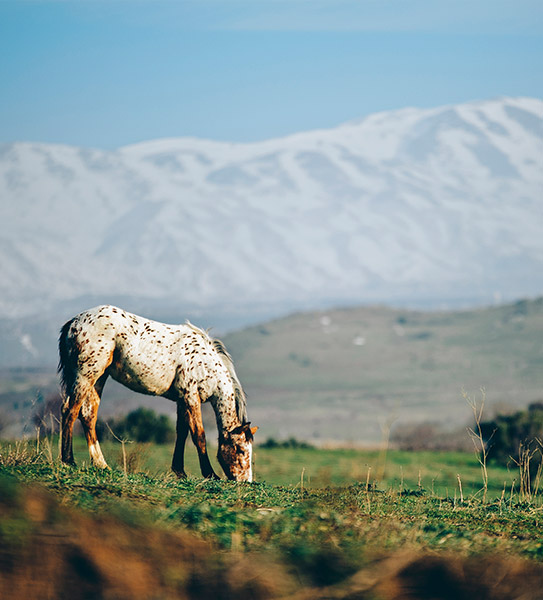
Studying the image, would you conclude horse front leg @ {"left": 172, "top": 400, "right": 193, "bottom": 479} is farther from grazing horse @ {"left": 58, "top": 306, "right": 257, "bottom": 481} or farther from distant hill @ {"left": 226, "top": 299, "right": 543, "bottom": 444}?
distant hill @ {"left": 226, "top": 299, "right": 543, "bottom": 444}

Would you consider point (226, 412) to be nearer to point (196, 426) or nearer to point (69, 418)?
point (196, 426)

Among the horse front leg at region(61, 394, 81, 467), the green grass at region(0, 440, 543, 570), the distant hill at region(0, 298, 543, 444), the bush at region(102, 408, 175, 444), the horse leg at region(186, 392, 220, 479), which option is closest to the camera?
the green grass at region(0, 440, 543, 570)

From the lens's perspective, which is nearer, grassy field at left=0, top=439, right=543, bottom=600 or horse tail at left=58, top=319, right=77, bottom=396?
grassy field at left=0, top=439, right=543, bottom=600

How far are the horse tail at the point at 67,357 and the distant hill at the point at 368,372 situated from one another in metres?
104

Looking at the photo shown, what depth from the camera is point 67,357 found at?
43.6 feet

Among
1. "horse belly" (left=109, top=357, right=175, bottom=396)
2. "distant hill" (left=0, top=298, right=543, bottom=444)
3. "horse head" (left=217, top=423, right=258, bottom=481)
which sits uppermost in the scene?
"horse belly" (left=109, top=357, right=175, bottom=396)

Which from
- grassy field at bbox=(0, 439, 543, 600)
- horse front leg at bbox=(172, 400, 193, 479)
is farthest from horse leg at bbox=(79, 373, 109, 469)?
horse front leg at bbox=(172, 400, 193, 479)

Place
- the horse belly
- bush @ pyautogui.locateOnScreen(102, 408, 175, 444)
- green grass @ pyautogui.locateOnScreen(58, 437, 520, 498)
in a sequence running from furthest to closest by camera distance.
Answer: bush @ pyautogui.locateOnScreen(102, 408, 175, 444) → green grass @ pyautogui.locateOnScreen(58, 437, 520, 498) → the horse belly

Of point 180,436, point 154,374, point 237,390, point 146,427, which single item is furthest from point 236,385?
point 146,427

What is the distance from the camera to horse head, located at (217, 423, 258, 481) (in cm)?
1385

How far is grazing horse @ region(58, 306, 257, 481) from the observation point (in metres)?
13.1

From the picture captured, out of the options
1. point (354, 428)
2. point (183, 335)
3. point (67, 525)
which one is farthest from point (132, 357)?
point (354, 428)

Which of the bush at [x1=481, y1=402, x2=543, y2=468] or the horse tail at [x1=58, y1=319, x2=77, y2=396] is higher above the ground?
the horse tail at [x1=58, y1=319, x2=77, y2=396]

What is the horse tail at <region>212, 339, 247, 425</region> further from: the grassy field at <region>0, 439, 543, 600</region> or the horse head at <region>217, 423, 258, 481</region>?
the grassy field at <region>0, 439, 543, 600</region>
